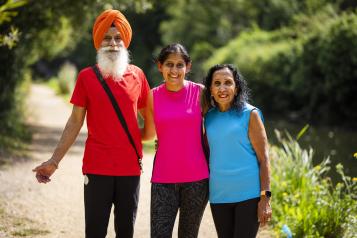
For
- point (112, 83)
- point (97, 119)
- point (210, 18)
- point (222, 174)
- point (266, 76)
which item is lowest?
point (222, 174)

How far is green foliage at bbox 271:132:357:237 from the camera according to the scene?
609 centimetres

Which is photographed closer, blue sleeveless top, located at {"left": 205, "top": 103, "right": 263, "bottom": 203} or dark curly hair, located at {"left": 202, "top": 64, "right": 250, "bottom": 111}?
blue sleeveless top, located at {"left": 205, "top": 103, "right": 263, "bottom": 203}

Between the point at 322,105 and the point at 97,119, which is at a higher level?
the point at 322,105

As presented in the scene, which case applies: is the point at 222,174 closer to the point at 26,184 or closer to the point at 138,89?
the point at 138,89

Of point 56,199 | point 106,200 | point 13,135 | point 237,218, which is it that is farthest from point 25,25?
point 237,218

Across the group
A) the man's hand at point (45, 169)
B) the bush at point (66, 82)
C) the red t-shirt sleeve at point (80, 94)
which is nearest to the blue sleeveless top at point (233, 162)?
the red t-shirt sleeve at point (80, 94)

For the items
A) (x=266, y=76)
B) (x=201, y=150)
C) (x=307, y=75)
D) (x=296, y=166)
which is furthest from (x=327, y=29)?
(x=201, y=150)

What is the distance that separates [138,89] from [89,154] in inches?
21.8

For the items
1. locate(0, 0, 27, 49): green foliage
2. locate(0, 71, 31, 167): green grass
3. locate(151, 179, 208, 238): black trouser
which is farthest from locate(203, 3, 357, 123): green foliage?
locate(151, 179, 208, 238): black trouser

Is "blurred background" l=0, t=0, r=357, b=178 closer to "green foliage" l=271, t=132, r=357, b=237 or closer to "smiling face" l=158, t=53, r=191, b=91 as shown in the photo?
"smiling face" l=158, t=53, r=191, b=91

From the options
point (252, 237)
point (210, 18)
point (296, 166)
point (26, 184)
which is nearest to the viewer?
point (252, 237)

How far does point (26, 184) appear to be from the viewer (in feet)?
29.0

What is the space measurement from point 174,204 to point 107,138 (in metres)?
0.64

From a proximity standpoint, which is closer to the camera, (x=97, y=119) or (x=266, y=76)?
(x=97, y=119)
